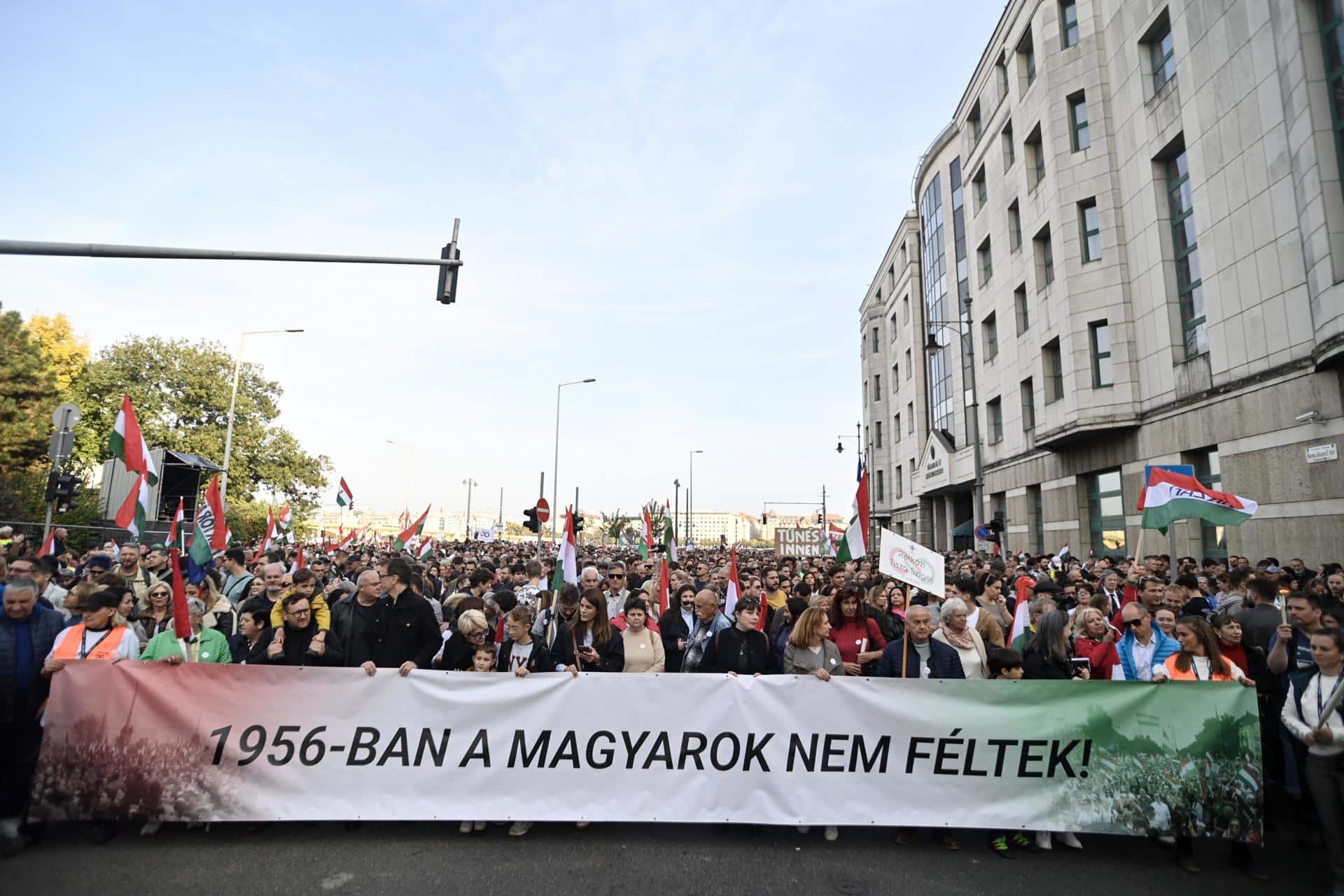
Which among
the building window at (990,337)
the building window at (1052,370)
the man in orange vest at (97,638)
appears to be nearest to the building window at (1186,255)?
the building window at (1052,370)

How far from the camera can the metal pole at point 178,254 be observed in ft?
30.0

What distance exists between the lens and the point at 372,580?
22.3 ft

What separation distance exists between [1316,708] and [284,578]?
8570 mm

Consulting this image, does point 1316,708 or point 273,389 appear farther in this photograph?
point 273,389

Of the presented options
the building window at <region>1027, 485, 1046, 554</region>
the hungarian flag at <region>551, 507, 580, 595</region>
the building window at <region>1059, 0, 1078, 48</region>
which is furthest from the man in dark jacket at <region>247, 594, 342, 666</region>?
the building window at <region>1059, 0, 1078, 48</region>

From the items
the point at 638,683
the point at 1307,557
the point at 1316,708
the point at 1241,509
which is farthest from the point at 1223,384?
the point at 638,683

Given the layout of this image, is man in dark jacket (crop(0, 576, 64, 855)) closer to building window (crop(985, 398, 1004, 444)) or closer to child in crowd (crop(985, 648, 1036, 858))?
child in crowd (crop(985, 648, 1036, 858))

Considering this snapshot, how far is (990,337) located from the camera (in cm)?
3086

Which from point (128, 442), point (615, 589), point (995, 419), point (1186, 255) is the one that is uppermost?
point (1186, 255)

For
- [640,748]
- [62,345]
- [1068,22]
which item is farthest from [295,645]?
[62,345]

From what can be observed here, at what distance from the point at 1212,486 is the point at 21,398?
4385 cm

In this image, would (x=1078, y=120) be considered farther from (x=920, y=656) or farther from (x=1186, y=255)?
(x=920, y=656)

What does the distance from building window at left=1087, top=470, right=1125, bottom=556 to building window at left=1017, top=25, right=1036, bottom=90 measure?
566 inches

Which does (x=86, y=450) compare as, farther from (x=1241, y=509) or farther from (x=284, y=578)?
(x=1241, y=509)
